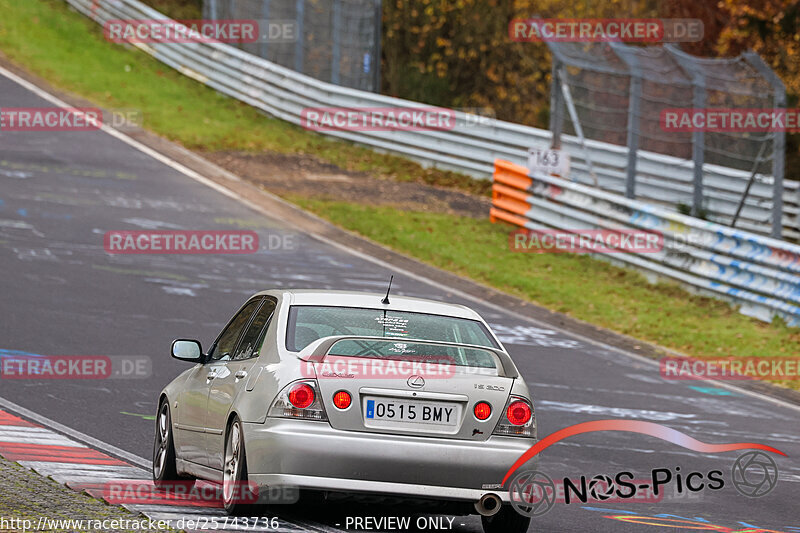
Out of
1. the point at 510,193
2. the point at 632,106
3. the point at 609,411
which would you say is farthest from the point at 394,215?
the point at 609,411

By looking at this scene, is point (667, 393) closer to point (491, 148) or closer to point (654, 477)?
point (654, 477)

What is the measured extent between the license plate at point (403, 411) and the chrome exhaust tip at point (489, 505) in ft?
1.54

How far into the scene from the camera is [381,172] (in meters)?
28.0

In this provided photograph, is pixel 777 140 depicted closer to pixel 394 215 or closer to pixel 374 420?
pixel 394 215

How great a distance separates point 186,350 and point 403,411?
1878 mm

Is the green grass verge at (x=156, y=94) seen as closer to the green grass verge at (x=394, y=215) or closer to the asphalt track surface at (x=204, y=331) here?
the green grass verge at (x=394, y=215)

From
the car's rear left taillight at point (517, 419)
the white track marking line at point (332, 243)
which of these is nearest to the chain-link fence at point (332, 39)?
the white track marking line at point (332, 243)

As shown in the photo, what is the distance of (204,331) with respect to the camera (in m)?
14.9

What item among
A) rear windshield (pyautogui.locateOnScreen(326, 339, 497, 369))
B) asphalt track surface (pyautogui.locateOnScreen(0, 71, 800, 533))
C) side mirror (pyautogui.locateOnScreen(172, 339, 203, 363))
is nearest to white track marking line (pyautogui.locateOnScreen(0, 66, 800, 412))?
asphalt track surface (pyautogui.locateOnScreen(0, 71, 800, 533))

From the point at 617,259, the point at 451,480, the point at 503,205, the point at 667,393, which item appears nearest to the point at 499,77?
the point at 503,205

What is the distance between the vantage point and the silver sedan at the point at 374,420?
272 inches

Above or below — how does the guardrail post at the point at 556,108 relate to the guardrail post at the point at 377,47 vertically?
below

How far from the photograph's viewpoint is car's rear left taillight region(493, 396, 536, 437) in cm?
714

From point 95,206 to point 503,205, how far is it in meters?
7.55
